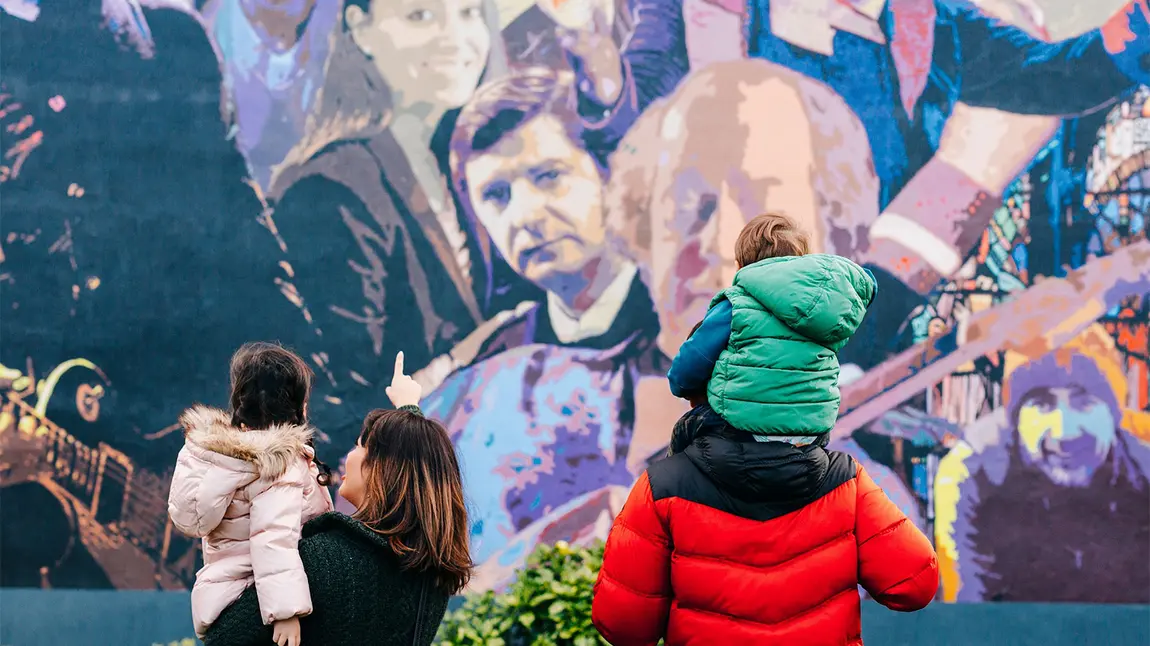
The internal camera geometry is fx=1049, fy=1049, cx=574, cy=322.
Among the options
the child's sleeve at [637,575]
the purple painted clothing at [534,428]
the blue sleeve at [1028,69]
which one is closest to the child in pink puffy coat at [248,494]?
the child's sleeve at [637,575]

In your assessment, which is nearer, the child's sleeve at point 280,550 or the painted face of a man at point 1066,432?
the child's sleeve at point 280,550

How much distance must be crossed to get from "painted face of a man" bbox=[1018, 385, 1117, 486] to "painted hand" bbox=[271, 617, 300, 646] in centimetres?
368

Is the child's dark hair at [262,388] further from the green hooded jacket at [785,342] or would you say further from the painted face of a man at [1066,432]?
the painted face of a man at [1066,432]

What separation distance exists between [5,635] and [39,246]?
1.82 meters

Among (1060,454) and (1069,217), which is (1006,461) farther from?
(1069,217)

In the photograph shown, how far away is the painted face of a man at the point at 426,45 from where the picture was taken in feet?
16.4

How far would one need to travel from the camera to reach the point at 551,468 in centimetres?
493

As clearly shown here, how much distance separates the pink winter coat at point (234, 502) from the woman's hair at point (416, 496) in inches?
7.3

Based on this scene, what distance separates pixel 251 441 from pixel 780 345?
1.27 metres

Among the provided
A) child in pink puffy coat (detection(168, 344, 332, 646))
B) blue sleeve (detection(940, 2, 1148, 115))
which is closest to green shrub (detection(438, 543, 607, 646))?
child in pink puffy coat (detection(168, 344, 332, 646))

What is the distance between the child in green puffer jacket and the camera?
240 centimetres

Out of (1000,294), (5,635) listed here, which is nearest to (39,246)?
(5,635)

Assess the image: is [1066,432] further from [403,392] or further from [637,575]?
[403,392]

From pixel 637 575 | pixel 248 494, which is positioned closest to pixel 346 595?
pixel 248 494
